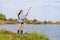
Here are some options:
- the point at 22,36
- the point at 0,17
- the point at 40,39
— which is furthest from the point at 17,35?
the point at 0,17

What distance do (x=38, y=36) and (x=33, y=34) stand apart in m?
0.34

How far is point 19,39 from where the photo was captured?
1822 cm

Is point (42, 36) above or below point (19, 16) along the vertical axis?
below

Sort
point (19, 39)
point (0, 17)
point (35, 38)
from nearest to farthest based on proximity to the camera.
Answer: point (19, 39) < point (35, 38) < point (0, 17)

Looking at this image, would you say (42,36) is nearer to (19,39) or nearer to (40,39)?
(40,39)

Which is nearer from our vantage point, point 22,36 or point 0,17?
point 22,36

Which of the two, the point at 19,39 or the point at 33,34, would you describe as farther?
the point at 33,34

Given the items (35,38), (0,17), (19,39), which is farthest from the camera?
(0,17)

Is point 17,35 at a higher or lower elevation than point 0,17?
higher

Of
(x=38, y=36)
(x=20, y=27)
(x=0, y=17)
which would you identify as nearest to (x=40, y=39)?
(x=38, y=36)

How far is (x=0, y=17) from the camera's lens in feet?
238

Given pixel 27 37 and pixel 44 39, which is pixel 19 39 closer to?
pixel 27 37

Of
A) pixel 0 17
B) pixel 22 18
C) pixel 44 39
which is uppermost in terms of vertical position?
pixel 22 18

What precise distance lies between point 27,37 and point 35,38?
707mm
